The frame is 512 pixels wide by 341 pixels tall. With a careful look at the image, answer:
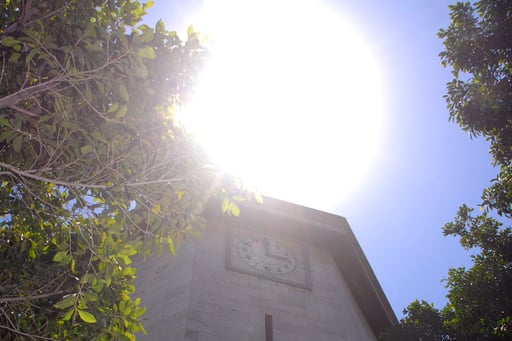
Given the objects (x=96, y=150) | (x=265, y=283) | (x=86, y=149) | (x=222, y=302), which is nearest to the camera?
(x=86, y=149)

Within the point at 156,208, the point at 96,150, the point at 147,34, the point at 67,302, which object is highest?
the point at 147,34

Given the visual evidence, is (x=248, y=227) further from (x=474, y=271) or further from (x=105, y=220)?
(x=105, y=220)

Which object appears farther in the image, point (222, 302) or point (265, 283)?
point (265, 283)

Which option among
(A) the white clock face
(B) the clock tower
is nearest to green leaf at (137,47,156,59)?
(B) the clock tower

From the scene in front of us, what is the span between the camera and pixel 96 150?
16.8ft

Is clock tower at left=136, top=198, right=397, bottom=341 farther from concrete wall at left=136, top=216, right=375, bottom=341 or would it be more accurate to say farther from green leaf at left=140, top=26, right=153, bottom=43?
green leaf at left=140, top=26, right=153, bottom=43

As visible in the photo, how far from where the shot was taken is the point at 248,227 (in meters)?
13.4

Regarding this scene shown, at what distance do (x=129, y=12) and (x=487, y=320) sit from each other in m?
11.6

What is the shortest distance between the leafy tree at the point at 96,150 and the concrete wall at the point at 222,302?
4.64 meters

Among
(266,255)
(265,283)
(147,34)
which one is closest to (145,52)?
(147,34)

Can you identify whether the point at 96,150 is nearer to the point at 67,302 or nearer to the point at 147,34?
the point at 147,34

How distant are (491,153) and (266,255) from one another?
6968 mm

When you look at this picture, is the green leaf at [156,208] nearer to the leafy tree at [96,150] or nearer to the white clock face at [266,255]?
the leafy tree at [96,150]

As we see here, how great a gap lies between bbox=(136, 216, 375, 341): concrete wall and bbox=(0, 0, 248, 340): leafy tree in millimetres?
4643
